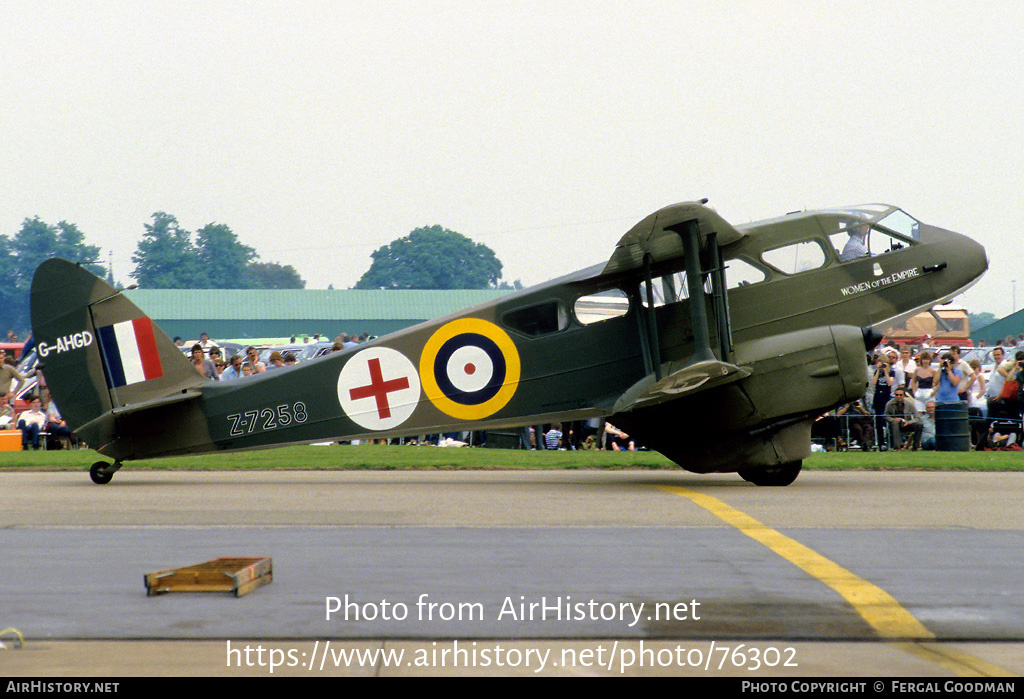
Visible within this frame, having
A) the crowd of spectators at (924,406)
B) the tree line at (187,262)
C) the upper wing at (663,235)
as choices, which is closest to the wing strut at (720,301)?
the upper wing at (663,235)

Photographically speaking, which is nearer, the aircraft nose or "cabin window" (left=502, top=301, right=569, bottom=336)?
the aircraft nose

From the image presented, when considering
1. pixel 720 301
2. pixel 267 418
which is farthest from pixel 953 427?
pixel 267 418

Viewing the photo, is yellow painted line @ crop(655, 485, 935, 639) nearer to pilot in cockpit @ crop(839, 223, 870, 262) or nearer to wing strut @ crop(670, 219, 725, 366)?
wing strut @ crop(670, 219, 725, 366)

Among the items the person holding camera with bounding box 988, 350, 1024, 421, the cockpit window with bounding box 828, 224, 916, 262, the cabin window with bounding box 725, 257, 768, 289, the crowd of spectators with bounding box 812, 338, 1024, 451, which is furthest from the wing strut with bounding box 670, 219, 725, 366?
the person holding camera with bounding box 988, 350, 1024, 421

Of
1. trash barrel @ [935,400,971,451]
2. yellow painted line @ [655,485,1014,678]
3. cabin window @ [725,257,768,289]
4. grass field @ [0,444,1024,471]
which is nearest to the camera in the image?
yellow painted line @ [655,485,1014,678]

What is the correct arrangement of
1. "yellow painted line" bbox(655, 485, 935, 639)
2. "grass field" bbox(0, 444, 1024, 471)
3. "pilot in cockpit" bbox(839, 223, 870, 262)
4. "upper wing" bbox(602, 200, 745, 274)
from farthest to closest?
"grass field" bbox(0, 444, 1024, 471), "pilot in cockpit" bbox(839, 223, 870, 262), "upper wing" bbox(602, 200, 745, 274), "yellow painted line" bbox(655, 485, 935, 639)

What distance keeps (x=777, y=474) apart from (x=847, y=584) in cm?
686

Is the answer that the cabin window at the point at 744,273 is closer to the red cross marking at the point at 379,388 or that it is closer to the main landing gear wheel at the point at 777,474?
the main landing gear wheel at the point at 777,474

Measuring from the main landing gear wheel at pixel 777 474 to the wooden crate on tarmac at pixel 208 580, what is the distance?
8.19 metres

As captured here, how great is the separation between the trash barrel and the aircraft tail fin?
13.1m

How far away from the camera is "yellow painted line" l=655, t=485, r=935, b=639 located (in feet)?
18.2
